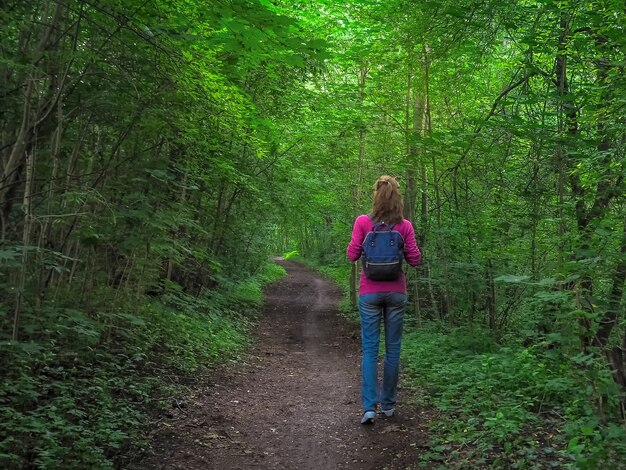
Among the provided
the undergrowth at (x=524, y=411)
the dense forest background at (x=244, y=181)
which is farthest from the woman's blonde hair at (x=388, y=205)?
the undergrowth at (x=524, y=411)

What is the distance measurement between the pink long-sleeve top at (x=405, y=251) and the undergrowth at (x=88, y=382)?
258 cm

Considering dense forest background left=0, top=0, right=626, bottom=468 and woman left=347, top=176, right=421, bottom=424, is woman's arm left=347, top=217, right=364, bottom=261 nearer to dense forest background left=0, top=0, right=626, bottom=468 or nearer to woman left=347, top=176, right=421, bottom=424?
woman left=347, top=176, right=421, bottom=424

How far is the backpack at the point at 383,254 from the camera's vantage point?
5.00 m

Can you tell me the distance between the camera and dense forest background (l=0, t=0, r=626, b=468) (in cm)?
402

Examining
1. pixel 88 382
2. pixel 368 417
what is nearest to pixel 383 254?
pixel 368 417

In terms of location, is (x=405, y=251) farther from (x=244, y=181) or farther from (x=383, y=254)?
(x=244, y=181)

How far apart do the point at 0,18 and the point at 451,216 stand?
742 cm

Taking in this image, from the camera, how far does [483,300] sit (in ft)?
30.1

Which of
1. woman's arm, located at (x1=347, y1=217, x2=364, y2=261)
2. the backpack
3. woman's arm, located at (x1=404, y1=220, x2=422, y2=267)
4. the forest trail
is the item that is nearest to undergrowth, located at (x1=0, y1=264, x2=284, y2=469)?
the forest trail

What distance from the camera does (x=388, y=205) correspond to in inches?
203

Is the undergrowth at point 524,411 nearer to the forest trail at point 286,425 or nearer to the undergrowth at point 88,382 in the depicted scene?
the forest trail at point 286,425

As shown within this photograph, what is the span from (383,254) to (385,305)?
564mm

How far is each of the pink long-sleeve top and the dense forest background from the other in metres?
1.21

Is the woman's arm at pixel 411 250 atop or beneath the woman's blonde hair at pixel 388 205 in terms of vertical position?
beneath
